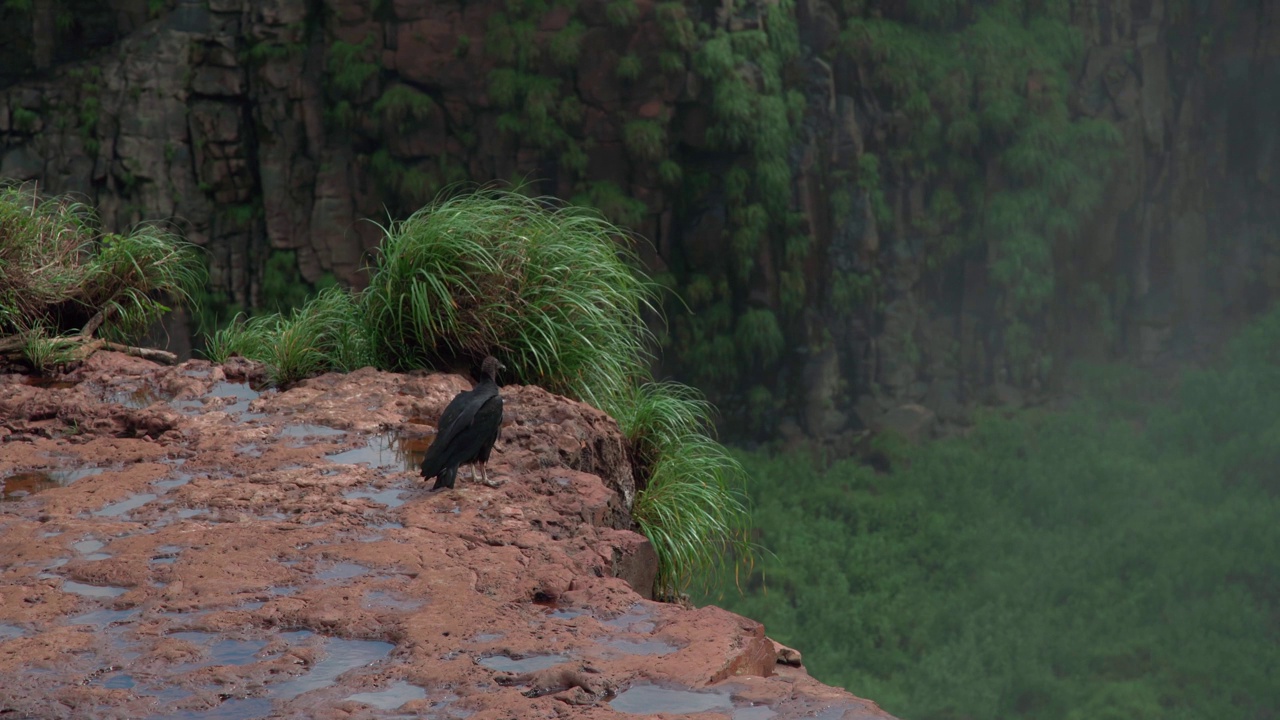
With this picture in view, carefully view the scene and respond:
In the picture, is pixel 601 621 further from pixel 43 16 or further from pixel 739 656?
pixel 43 16

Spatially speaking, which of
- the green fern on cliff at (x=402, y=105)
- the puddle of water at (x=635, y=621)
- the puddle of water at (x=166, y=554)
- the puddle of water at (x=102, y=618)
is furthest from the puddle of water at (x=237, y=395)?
the green fern on cliff at (x=402, y=105)

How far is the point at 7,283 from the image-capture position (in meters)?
5.30

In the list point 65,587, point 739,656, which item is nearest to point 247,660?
point 65,587

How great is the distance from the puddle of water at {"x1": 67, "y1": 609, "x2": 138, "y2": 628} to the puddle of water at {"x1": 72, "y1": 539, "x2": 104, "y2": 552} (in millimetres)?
437

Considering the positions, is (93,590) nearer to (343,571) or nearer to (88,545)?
(88,545)

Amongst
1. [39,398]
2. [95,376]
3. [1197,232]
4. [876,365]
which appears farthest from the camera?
[1197,232]

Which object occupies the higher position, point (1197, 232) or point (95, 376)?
point (95, 376)

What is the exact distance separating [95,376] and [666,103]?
1037 centimetres

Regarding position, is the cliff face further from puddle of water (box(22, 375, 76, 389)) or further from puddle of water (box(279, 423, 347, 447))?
puddle of water (box(279, 423, 347, 447))

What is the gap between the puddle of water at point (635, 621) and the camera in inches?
112

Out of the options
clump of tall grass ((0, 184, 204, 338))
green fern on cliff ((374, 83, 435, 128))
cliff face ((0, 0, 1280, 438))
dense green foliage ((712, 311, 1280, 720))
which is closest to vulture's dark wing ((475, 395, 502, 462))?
clump of tall grass ((0, 184, 204, 338))

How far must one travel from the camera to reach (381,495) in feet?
12.1

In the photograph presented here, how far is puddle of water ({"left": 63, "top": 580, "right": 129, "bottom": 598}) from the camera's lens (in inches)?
116

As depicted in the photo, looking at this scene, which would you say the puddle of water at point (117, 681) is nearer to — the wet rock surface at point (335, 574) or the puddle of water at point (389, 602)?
the wet rock surface at point (335, 574)
